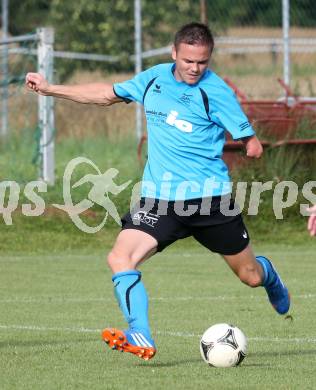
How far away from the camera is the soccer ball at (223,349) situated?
7.68 meters

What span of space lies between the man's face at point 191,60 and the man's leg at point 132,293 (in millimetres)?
1049

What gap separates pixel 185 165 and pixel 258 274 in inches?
38.8

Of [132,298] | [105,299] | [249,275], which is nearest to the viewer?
[132,298]

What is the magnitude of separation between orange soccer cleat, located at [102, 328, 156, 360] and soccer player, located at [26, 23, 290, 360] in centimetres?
32

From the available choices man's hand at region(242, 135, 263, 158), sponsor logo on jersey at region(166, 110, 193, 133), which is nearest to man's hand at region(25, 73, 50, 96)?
sponsor logo on jersey at region(166, 110, 193, 133)

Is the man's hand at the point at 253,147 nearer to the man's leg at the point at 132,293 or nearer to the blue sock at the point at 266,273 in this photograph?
the man's leg at the point at 132,293

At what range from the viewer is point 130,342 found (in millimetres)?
7387

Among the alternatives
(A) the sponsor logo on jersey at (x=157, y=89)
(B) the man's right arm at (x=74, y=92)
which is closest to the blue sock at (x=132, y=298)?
(A) the sponsor logo on jersey at (x=157, y=89)

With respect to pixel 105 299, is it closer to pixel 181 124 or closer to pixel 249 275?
pixel 249 275

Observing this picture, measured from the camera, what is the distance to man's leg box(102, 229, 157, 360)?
737cm

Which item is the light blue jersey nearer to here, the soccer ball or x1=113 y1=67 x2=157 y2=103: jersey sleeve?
x1=113 y1=67 x2=157 y2=103: jersey sleeve

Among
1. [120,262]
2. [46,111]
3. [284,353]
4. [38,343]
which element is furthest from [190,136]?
[46,111]

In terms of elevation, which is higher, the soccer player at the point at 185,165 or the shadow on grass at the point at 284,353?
the soccer player at the point at 185,165

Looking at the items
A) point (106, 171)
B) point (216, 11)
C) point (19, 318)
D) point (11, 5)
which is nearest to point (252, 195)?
point (106, 171)
